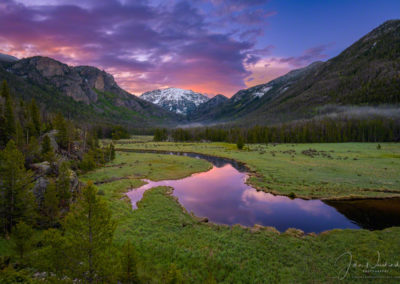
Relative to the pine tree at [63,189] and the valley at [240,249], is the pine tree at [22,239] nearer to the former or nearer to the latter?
the valley at [240,249]

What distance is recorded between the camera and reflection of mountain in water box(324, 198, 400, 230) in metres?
22.4

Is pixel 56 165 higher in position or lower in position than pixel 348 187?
higher

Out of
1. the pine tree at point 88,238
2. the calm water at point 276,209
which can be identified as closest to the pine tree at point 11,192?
the pine tree at point 88,238

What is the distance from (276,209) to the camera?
2747 centimetres

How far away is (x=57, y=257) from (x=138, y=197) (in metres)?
22.9

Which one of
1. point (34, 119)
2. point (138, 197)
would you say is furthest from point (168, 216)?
point (34, 119)

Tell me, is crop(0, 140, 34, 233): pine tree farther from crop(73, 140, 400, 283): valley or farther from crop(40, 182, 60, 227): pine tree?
crop(73, 140, 400, 283): valley

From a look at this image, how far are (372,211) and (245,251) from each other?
21.5 m

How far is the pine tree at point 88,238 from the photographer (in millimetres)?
9898

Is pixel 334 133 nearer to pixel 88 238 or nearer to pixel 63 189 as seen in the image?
pixel 63 189

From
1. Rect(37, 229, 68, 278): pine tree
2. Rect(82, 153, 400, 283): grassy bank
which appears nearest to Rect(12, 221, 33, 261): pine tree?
Rect(37, 229, 68, 278): pine tree

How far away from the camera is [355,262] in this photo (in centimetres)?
1449

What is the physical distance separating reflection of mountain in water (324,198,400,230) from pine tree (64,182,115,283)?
2662cm

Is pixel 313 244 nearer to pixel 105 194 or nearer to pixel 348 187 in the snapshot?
pixel 348 187
